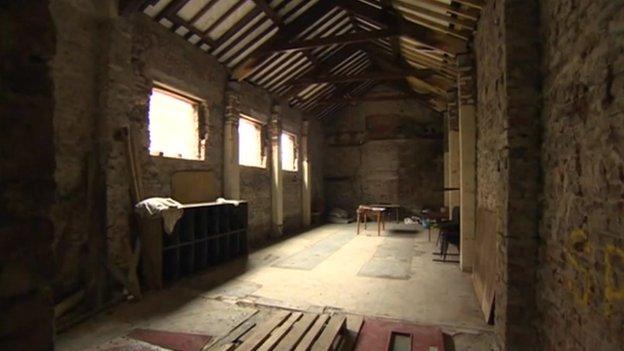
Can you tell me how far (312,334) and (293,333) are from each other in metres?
0.17

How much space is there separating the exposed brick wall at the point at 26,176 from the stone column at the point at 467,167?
5246mm

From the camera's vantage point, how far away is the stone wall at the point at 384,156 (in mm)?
12133

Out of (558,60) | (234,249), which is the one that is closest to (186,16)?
(234,249)

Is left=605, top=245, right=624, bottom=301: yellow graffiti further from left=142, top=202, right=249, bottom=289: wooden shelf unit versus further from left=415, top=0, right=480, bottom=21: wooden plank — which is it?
left=142, top=202, right=249, bottom=289: wooden shelf unit

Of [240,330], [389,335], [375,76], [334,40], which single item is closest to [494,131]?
[389,335]

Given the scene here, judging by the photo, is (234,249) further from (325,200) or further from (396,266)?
(325,200)

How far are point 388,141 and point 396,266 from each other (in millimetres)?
7617

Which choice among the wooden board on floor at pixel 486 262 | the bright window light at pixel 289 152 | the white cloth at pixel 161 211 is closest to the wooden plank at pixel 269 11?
the white cloth at pixel 161 211

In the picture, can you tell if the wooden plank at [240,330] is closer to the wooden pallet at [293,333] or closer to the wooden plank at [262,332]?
the wooden pallet at [293,333]

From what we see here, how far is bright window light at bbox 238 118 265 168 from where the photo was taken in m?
7.91

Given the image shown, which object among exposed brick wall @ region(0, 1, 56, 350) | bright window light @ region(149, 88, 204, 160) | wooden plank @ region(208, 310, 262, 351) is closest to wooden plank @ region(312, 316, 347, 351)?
wooden plank @ region(208, 310, 262, 351)

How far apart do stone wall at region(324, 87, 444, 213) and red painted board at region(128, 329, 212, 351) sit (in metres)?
10.1

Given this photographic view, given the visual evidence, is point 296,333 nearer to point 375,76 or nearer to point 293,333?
point 293,333

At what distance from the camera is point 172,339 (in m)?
2.99
